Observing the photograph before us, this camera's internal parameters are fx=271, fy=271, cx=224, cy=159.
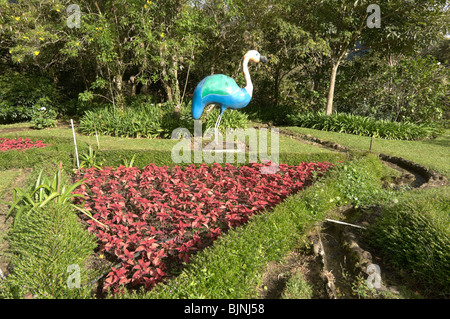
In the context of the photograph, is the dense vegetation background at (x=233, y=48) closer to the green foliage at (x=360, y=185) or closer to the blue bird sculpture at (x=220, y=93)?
the blue bird sculpture at (x=220, y=93)

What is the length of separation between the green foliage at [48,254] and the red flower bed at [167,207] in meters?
0.24

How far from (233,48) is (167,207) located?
9.11 meters

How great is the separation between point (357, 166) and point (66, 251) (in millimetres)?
4317

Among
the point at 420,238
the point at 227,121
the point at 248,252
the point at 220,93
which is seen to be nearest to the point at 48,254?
the point at 248,252

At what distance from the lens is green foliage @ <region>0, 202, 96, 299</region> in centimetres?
208

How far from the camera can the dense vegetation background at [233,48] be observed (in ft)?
24.6

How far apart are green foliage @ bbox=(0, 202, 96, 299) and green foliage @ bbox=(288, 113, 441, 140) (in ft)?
27.4

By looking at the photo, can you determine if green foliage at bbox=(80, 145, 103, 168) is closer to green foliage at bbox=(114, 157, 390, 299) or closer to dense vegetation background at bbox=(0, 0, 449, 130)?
dense vegetation background at bbox=(0, 0, 449, 130)

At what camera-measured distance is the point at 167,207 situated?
3416mm

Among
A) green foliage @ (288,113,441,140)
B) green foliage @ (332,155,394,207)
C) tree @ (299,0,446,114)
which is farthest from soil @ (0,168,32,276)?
tree @ (299,0,446,114)

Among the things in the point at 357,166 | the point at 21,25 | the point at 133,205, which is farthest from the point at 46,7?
the point at 357,166

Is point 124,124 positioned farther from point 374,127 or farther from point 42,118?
point 374,127
